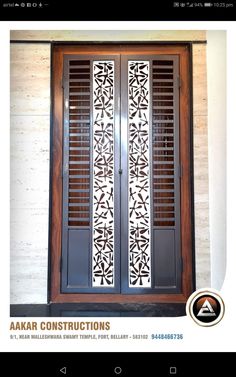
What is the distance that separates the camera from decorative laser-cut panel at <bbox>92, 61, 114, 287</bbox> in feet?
6.83

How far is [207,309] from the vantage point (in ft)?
2.22

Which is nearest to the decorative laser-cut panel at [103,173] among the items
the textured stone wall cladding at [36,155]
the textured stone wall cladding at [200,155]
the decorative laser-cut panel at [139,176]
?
the decorative laser-cut panel at [139,176]

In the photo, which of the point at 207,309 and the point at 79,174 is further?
the point at 79,174

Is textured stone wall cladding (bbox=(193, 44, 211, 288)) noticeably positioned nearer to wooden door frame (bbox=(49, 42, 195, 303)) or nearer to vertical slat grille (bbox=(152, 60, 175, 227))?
wooden door frame (bbox=(49, 42, 195, 303))

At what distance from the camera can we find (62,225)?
83.0 inches

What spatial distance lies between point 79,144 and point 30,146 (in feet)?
1.17

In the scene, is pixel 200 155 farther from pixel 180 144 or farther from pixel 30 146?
pixel 30 146

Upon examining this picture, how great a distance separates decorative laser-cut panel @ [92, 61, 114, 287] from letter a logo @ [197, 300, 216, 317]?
1.44 meters

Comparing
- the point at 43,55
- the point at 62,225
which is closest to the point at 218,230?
the point at 62,225

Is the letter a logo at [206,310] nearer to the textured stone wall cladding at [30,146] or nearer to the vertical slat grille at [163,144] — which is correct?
the vertical slat grille at [163,144]

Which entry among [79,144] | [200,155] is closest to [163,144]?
[200,155]

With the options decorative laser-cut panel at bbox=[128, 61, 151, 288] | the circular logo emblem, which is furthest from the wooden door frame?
the circular logo emblem
